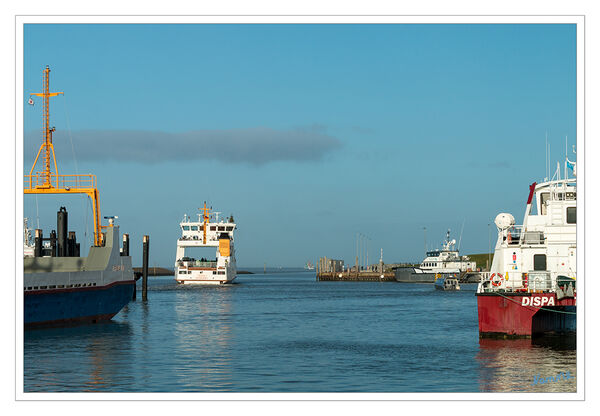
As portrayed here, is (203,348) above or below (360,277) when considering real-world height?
above

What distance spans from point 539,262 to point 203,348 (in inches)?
647

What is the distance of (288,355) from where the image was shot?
33.7m

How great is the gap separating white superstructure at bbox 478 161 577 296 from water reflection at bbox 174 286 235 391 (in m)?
12.4

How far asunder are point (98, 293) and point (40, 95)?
44.4ft

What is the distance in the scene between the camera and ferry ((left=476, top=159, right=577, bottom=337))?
109 ft

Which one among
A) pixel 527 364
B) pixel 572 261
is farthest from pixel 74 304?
pixel 572 261

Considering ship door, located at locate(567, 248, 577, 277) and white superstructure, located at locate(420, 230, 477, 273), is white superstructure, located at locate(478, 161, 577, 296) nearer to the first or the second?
ship door, located at locate(567, 248, 577, 277)

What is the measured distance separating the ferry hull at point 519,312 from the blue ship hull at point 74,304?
22.6 m

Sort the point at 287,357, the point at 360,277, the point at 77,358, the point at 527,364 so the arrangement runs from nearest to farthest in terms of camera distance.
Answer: the point at 527,364 < the point at 77,358 < the point at 287,357 < the point at 360,277

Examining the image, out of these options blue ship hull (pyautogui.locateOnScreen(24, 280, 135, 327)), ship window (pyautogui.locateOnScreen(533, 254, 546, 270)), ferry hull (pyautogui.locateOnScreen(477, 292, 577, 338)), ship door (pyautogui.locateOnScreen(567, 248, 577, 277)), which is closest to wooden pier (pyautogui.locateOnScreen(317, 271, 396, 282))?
blue ship hull (pyautogui.locateOnScreen(24, 280, 135, 327))

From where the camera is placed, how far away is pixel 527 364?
28.9m

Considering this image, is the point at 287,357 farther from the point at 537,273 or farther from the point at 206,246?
the point at 206,246
